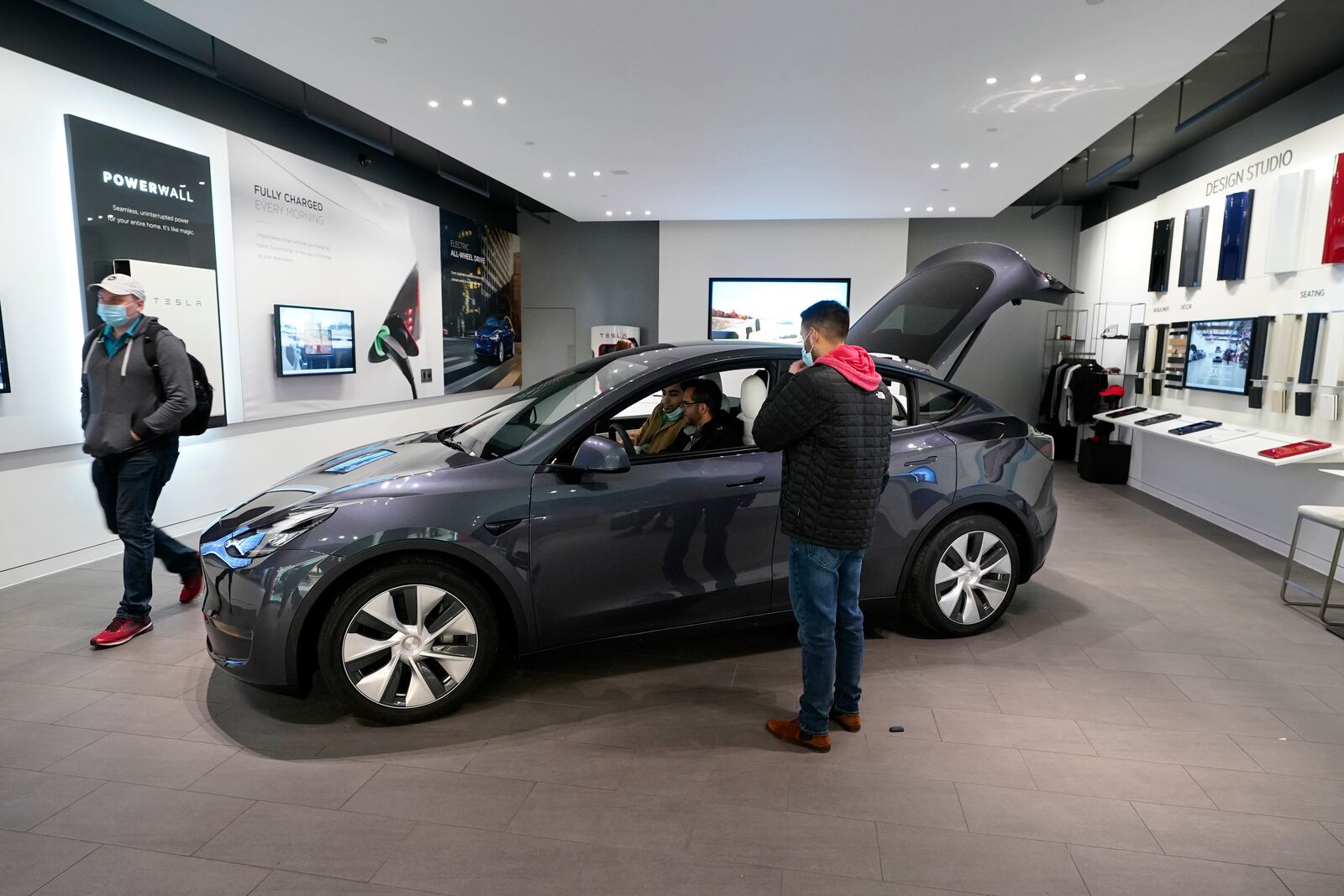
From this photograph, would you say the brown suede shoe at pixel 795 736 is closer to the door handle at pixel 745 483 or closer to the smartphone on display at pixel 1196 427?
the door handle at pixel 745 483

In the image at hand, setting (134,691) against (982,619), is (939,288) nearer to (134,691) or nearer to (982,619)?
(982,619)

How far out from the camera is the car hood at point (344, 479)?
2629 millimetres

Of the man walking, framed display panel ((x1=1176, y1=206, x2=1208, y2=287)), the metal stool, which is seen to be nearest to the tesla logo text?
the man walking

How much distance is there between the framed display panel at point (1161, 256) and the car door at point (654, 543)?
704 centimetres

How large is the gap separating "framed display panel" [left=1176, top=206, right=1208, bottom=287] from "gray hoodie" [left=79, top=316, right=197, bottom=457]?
27.4 feet

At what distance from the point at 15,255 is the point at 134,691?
3006 millimetres

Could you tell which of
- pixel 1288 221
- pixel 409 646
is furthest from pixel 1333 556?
pixel 409 646

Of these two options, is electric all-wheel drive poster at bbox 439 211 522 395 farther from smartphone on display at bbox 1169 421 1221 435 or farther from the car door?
smartphone on display at bbox 1169 421 1221 435

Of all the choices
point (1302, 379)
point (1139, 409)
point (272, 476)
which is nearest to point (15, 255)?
point (272, 476)

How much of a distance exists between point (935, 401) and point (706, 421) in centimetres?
120

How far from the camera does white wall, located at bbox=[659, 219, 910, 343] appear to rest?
36.7 feet

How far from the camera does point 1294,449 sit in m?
5.07

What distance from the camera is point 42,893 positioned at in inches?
73.7

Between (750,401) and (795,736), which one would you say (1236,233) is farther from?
(795,736)
